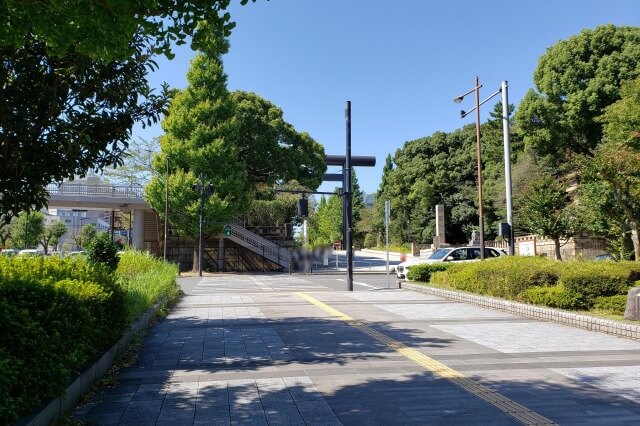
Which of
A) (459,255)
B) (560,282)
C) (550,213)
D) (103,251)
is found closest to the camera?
(560,282)

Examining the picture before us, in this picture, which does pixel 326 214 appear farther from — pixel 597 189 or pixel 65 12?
pixel 65 12

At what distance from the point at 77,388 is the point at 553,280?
10054mm

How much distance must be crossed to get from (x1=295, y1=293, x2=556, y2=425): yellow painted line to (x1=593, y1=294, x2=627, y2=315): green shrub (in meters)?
4.63

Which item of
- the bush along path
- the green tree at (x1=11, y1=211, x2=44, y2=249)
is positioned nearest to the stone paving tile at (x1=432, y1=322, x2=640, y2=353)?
the bush along path

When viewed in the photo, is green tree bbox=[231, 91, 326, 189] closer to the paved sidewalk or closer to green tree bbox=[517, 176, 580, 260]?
green tree bbox=[517, 176, 580, 260]

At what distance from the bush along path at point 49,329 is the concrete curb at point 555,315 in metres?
7.77

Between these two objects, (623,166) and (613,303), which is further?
(623,166)

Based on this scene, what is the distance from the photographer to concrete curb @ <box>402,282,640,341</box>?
7.97 meters

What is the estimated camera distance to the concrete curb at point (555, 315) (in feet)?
26.2

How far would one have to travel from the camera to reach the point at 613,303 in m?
9.45

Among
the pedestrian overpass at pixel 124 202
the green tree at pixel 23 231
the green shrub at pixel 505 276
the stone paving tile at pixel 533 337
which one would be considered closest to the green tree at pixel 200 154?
the pedestrian overpass at pixel 124 202

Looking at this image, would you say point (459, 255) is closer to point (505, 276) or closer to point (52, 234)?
point (505, 276)

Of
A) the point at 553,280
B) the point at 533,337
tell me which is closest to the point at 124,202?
the point at 553,280

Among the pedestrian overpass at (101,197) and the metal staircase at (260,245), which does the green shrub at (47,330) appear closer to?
the metal staircase at (260,245)
